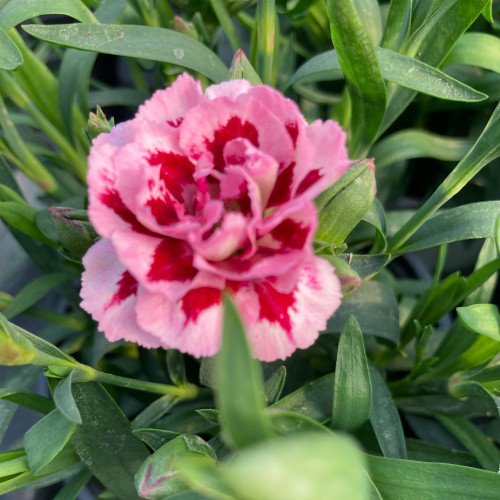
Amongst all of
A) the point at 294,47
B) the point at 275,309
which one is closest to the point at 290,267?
the point at 275,309

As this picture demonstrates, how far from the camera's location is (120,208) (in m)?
0.37

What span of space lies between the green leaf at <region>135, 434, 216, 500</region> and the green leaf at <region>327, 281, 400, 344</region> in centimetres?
24

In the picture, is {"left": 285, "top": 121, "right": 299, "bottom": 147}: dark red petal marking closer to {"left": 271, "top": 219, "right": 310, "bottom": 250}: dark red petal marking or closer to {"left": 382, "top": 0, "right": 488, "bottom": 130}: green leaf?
{"left": 271, "top": 219, "right": 310, "bottom": 250}: dark red petal marking

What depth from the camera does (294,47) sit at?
852 millimetres

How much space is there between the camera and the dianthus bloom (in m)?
0.34

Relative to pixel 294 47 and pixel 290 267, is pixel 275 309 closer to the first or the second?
pixel 290 267

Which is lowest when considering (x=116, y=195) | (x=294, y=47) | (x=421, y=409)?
(x=421, y=409)

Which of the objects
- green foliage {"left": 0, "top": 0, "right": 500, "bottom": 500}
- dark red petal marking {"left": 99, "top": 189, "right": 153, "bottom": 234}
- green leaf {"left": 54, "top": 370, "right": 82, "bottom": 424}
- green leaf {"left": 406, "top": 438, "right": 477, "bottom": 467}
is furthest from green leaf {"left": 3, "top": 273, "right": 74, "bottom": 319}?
green leaf {"left": 406, "top": 438, "right": 477, "bottom": 467}

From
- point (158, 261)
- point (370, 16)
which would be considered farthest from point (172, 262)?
point (370, 16)

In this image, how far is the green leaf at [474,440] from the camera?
1.95 ft

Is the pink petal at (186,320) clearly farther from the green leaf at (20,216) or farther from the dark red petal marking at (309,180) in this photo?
the green leaf at (20,216)

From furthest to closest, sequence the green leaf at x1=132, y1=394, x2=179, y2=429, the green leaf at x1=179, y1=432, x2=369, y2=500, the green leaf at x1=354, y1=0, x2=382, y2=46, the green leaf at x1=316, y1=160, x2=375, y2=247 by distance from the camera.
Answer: the green leaf at x1=354, y1=0, x2=382, y2=46
the green leaf at x1=132, y1=394, x2=179, y2=429
the green leaf at x1=316, y1=160, x2=375, y2=247
the green leaf at x1=179, y1=432, x2=369, y2=500

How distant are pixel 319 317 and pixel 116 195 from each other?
149mm

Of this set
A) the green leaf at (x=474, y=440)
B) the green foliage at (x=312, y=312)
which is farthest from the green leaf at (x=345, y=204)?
the green leaf at (x=474, y=440)
